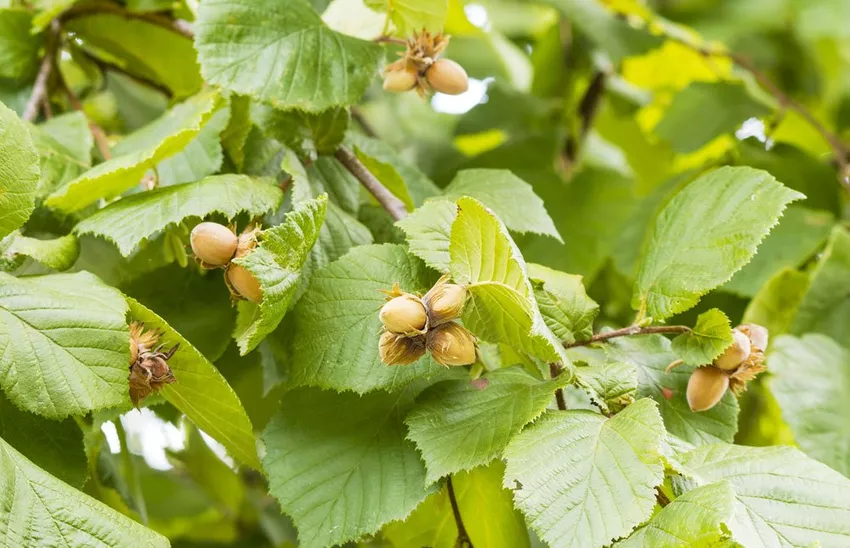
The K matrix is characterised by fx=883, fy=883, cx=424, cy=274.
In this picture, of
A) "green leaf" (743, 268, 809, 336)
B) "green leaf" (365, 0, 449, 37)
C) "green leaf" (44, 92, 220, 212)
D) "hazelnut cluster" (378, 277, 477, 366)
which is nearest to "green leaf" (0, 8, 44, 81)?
"green leaf" (44, 92, 220, 212)

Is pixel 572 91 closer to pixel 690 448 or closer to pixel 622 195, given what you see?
pixel 622 195

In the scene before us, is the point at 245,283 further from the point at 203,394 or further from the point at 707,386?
the point at 707,386

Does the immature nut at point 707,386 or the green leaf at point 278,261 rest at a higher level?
the green leaf at point 278,261

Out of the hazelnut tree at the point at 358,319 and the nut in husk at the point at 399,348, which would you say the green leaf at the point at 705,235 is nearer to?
the hazelnut tree at the point at 358,319

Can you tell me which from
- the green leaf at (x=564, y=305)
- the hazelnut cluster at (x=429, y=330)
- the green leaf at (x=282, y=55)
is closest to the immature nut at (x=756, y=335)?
the green leaf at (x=564, y=305)

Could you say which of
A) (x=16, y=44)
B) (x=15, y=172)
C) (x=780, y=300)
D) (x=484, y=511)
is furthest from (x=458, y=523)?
(x=16, y=44)

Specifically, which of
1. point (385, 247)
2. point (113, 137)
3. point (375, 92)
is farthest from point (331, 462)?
point (375, 92)
